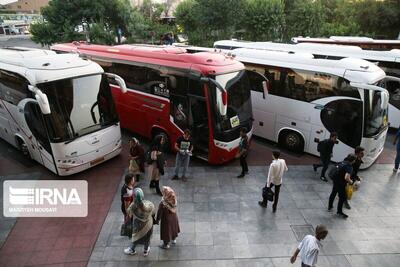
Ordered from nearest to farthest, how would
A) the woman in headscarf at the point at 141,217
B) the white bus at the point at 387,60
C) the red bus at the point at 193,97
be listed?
1. the woman in headscarf at the point at 141,217
2. the red bus at the point at 193,97
3. the white bus at the point at 387,60

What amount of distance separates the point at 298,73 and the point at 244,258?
6448mm

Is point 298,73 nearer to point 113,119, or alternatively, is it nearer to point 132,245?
point 113,119

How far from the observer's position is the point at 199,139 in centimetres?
974

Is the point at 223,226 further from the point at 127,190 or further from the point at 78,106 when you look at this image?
the point at 78,106

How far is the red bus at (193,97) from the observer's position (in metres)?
9.06

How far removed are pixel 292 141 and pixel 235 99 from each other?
294 centimetres

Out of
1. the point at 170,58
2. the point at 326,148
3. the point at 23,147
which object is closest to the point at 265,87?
the point at 326,148

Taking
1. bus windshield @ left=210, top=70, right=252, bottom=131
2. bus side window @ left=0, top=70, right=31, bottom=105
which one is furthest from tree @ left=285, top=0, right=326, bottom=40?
bus side window @ left=0, top=70, right=31, bottom=105

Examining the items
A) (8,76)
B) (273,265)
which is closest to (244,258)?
(273,265)

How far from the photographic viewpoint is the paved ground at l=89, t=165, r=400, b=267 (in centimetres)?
646

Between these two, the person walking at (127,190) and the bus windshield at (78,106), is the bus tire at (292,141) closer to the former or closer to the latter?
the bus windshield at (78,106)

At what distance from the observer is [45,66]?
867 centimetres

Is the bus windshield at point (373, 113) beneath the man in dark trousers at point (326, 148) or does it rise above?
above

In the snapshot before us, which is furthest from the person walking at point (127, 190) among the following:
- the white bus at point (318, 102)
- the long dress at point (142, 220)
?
the white bus at point (318, 102)
